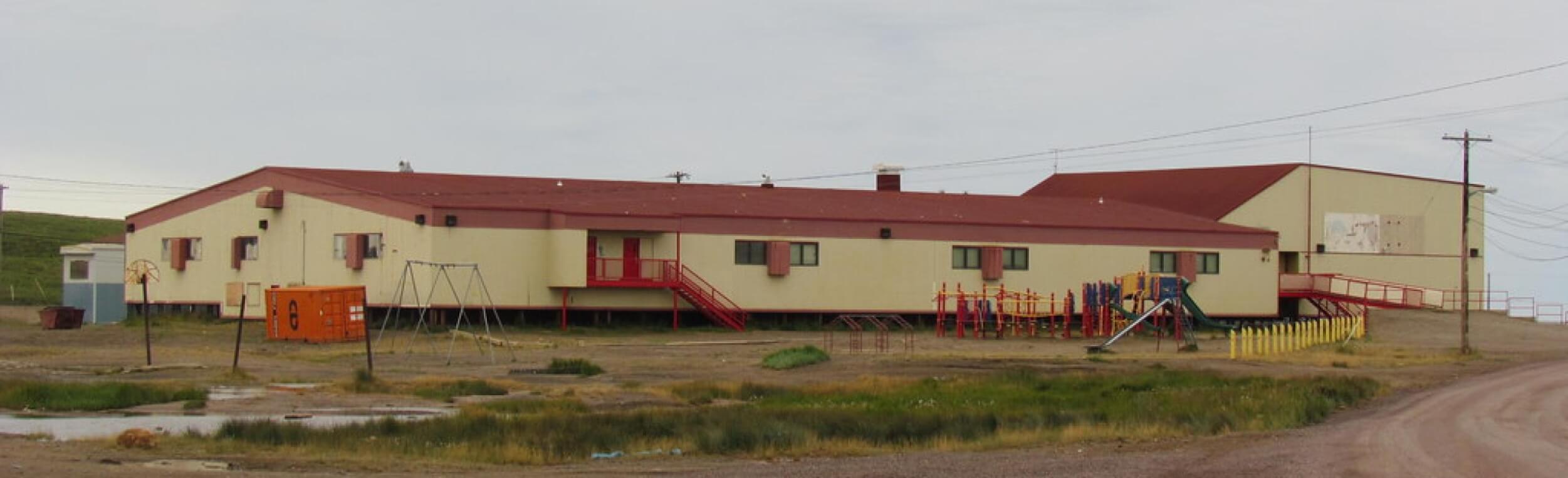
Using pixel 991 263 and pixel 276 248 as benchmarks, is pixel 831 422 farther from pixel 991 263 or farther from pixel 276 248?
pixel 276 248

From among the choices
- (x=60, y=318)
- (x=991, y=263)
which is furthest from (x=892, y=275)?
(x=60, y=318)

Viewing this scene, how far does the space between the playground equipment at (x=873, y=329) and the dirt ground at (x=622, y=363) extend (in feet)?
1.37

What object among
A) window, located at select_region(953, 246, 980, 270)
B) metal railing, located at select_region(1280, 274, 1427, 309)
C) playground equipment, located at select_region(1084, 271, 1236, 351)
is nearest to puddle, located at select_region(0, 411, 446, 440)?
playground equipment, located at select_region(1084, 271, 1236, 351)

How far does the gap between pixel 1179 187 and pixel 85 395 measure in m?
56.1

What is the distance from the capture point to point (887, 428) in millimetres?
25797

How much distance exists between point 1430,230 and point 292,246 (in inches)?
1801

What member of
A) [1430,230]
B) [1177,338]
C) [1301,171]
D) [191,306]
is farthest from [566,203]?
[1430,230]

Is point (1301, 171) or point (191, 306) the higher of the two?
point (1301, 171)

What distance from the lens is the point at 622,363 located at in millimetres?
43656

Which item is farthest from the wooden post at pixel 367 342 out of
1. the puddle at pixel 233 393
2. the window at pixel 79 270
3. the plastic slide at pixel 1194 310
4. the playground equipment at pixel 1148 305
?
the window at pixel 79 270

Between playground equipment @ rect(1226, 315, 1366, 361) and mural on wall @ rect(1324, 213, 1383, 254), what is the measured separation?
9.28 m

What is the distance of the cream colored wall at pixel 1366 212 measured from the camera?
72.9 m

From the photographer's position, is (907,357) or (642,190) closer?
(907,357)

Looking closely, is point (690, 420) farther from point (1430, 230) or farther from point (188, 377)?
point (1430, 230)
